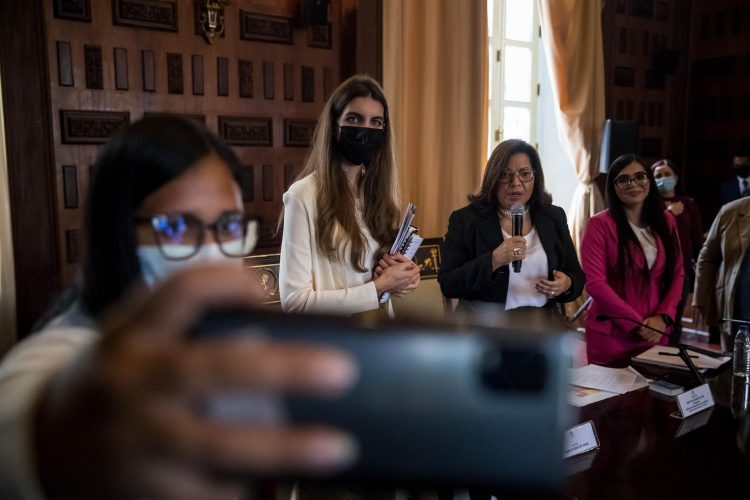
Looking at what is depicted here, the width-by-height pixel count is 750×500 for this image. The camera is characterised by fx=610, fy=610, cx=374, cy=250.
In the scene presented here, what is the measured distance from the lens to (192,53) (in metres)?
3.53

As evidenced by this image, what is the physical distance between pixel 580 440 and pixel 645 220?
62.9 inches

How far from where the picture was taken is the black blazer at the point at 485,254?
8.06ft

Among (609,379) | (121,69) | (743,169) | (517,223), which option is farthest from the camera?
(743,169)

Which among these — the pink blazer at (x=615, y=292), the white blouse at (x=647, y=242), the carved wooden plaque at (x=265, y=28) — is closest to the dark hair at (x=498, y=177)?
the pink blazer at (x=615, y=292)

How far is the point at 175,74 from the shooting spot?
11.4 feet

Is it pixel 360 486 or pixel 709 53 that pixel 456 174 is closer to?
pixel 709 53

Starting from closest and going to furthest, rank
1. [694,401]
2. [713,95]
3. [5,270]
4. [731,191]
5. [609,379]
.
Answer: [694,401] < [609,379] < [5,270] < [731,191] < [713,95]

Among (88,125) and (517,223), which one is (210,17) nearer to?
(88,125)

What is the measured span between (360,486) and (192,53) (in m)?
Answer: 3.55

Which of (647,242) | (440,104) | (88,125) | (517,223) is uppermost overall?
(440,104)

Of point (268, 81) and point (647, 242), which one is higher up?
point (268, 81)

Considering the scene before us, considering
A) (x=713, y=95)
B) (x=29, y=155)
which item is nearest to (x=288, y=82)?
(x=29, y=155)

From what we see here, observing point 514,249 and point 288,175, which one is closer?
point 514,249

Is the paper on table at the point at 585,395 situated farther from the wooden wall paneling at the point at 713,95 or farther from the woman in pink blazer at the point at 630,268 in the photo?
the wooden wall paneling at the point at 713,95
